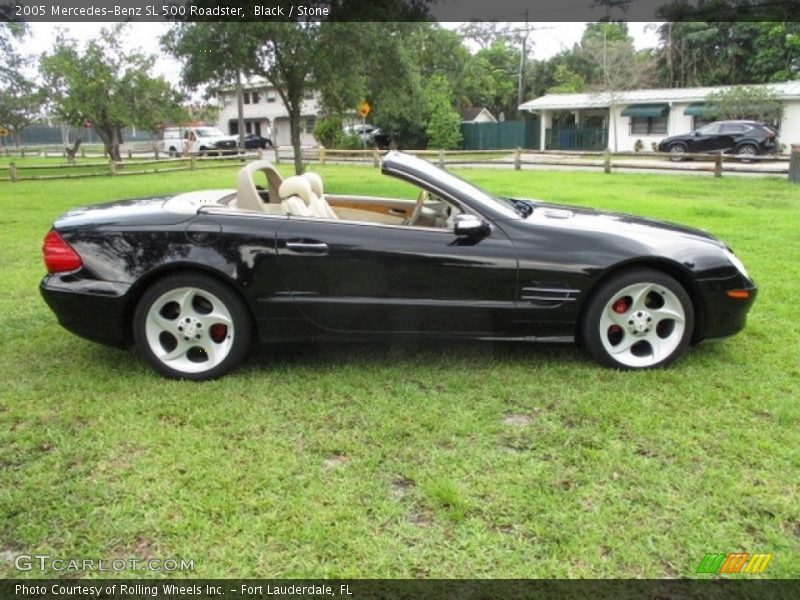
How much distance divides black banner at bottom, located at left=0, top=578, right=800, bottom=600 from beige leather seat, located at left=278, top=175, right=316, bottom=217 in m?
2.37

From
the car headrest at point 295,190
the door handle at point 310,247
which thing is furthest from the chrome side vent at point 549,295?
the car headrest at point 295,190

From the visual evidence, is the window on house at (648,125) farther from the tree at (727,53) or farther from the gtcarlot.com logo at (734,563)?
the gtcarlot.com logo at (734,563)

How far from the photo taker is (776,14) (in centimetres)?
2092

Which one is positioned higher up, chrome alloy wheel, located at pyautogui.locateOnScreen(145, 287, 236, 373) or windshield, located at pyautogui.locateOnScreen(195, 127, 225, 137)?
windshield, located at pyautogui.locateOnScreen(195, 127, 225, 137)

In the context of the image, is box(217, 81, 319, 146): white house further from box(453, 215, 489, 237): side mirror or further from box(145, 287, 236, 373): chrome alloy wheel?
box(453, 215, 489, 237): side mirror

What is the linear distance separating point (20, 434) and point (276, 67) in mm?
12725

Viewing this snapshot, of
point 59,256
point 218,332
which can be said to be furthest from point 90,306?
point 218,332

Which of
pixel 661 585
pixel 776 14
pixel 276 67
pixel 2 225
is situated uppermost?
pixel 776 14

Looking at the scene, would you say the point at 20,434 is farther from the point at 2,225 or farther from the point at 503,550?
the point at 2,225

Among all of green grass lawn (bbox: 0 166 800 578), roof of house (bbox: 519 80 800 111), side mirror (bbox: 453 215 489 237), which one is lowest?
green grass lawn (bbox: 0 166 800 578)

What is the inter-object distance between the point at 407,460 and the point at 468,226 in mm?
1420

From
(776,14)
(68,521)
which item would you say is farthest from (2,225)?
(776,14)

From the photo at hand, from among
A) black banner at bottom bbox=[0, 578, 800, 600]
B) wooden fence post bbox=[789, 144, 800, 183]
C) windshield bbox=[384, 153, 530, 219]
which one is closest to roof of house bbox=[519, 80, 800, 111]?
wooden fence post bbox=[789, 144, 800, 183]

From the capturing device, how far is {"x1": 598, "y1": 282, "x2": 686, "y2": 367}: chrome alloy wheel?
396cm
